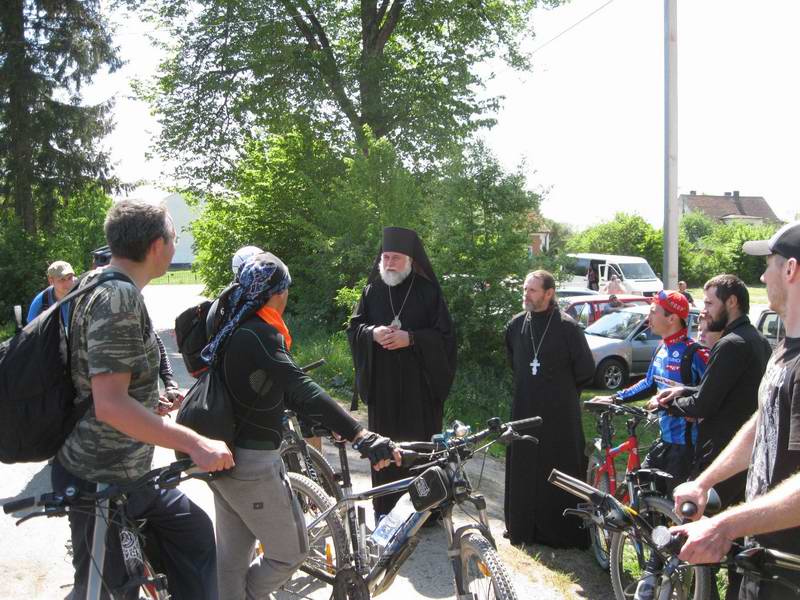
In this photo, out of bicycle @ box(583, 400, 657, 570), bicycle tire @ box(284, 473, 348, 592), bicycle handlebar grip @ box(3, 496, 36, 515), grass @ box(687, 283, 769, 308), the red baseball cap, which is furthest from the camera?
grass @ box(687, 283, 769, 308)

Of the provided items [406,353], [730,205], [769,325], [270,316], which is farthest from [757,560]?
[730,205]

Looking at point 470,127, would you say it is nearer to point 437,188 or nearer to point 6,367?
point 437,188

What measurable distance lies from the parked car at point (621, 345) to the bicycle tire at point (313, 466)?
30.6 ft

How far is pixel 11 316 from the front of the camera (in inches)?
843

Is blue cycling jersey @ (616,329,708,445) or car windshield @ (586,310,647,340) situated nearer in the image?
blue cycling jersey @ (616,329,708,445)

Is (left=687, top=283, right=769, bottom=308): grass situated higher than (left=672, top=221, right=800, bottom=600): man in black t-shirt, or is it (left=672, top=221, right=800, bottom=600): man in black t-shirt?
(left=672, top=221, right=800, bottom=600): man in black t-shirt

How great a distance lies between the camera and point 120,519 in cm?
269

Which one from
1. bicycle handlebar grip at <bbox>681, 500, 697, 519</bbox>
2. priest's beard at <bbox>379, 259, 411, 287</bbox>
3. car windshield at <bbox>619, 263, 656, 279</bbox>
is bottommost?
bicycle handlebar grip at <bbox>681, 500, 697, 519</bbox>

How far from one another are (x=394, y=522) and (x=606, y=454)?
6.75 ft

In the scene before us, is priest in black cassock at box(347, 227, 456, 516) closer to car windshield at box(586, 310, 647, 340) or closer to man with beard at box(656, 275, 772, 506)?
man with beard at box(656, 275, 772, 506)

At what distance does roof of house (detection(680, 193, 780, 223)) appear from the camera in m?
77.6

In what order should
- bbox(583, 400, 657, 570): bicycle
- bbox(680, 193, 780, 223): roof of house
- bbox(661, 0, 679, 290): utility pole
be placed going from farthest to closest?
bbox(680, 193, 780, 223): roof of house, bbox(661, 0, 679, 290): utility pole, bbox(583, 400, 657, 570): bicycle

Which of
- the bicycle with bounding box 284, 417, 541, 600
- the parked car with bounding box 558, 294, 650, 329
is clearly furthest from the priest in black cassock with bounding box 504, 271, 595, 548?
the parked car with bounding box 558, 294, 650, 329

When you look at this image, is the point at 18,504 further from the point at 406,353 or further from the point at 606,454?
the point at 606,454
